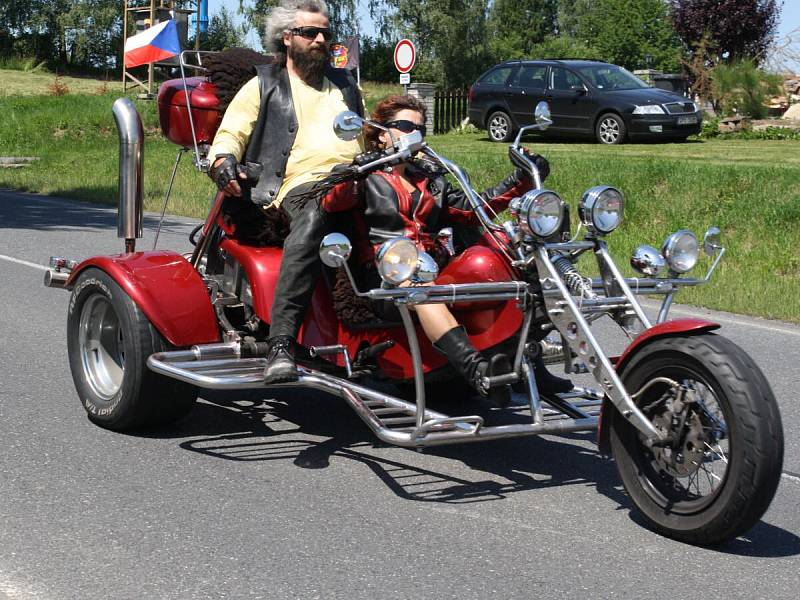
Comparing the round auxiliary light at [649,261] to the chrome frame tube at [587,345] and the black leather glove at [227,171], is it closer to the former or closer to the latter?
the chrome frame tube at [587,345]

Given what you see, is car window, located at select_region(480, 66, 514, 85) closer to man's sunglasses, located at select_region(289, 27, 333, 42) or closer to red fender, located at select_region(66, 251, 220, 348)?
man's sunglasses, located at select_region(289, 27, 333, 42)

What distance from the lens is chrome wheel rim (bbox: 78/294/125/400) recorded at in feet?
19.5

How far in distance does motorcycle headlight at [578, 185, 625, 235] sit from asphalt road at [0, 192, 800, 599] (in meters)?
1.03

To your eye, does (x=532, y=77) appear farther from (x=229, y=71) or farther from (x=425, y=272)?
(x=425, y=272)

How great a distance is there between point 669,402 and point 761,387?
0.35 meters

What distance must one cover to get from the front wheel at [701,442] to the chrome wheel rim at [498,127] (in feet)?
61.4

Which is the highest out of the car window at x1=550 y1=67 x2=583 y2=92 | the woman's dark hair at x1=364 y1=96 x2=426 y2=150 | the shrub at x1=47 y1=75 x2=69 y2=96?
the woman's dark hair at x1=364 y1=96 x2=426 y2=150

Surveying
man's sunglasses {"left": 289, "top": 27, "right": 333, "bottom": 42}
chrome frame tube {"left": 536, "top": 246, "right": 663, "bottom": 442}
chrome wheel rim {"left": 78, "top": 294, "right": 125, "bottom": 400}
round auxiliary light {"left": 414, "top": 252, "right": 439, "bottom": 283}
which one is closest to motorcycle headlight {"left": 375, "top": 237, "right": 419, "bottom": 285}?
round auxiliary light {"left": 414, "top": 252, "right": 439, "bottom": 283}

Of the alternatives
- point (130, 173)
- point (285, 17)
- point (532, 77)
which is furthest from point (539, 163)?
point (532, 77)

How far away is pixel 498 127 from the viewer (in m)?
23.1

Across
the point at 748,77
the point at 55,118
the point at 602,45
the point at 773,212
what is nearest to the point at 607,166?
the point at 773,212

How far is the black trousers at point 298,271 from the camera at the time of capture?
209 inches

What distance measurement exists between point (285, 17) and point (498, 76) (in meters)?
17.5

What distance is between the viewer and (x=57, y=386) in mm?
6613
